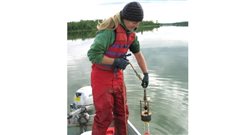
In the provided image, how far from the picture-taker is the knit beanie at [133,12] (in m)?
1.58

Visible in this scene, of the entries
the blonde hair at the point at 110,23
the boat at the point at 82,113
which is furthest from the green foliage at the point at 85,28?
the boat at the point at 82,113

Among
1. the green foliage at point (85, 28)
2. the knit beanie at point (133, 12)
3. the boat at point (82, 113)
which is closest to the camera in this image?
the knit beanie at point (133, 12)

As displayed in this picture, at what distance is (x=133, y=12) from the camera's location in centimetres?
158

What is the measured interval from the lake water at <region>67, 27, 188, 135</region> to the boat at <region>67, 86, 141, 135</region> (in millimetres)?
39

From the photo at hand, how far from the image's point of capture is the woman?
1.60 meters

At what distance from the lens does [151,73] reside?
2432mm

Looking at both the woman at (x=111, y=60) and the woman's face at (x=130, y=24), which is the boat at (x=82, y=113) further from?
the woman's face at (x=130, y=24)

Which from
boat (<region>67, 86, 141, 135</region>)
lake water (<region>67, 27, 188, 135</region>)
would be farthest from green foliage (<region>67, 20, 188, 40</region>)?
→ boat (<region>67, 86, 141, 135</region>)

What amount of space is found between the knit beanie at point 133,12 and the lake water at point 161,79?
14.7 inches

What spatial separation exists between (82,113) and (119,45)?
665 mm

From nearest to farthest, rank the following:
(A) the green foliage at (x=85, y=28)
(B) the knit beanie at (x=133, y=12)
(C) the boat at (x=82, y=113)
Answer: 1. (B) the knit beanie at (x=133, y=12)
2. (A) the green foliage at (x=85, y=28)
3. (C) the boat at (x=82, y=113)

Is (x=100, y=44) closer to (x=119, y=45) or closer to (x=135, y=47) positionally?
(x=119, y=45)
